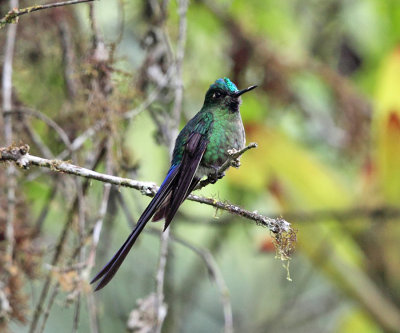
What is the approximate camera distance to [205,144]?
3064 mm

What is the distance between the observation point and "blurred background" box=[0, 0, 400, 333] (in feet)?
10.6

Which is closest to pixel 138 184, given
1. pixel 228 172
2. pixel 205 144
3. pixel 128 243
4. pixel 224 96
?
pixel 128 243

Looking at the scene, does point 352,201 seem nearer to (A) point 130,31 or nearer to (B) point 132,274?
(B) point 132,274

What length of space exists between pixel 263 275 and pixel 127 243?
4.36 metres

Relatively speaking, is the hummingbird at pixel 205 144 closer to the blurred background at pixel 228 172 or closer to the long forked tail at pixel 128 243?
the long forked tail at pixel 128 243

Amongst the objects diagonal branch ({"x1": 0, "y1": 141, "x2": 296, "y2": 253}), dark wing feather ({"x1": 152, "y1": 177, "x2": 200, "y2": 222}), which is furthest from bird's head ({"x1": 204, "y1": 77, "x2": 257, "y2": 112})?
diagonal branch ({"x1": 0, "y1": 141, "x2": 296, "y2": 253})

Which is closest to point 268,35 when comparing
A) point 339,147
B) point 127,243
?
point 339,147

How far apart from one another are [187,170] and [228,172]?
158cm

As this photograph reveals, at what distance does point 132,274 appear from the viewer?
5223 mm

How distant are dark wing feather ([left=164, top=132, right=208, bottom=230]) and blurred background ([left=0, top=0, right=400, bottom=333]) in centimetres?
14

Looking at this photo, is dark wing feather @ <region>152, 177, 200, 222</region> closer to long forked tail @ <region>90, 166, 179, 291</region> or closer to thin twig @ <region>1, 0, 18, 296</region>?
long forked tail @ <region>90, 166, 179, 291</region>

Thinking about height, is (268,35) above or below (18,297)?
above

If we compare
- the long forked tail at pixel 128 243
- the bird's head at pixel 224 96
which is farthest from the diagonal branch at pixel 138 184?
the bird's head at pixel 224 96

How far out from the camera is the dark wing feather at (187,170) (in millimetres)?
2428
